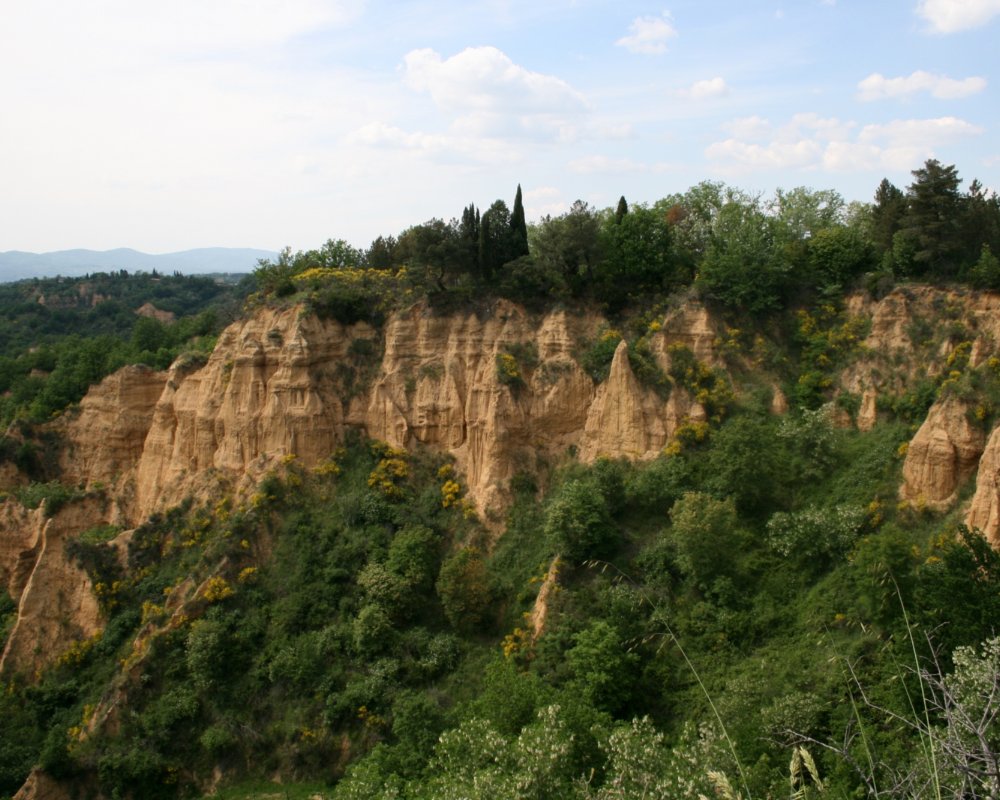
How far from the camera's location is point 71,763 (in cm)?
2452

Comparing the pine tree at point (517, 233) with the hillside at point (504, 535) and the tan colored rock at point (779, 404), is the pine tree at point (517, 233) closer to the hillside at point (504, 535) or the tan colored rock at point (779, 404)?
the hillside at point (504, 535)

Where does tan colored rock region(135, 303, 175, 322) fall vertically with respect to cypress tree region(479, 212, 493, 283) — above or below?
below

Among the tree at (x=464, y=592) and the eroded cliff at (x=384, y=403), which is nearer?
the tree at (x=464, y=592)

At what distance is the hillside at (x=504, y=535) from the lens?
1886 cm

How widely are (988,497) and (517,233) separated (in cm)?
2069

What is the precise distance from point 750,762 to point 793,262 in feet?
72.8

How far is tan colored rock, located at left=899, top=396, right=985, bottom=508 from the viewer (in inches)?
885

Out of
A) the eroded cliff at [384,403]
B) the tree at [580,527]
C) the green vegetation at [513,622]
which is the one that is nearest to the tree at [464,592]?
the green vegetation at [513,622]

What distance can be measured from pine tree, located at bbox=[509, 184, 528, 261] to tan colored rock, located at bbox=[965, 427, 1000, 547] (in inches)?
770

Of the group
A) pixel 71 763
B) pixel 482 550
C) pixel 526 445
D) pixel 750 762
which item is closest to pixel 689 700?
pixel 750 762

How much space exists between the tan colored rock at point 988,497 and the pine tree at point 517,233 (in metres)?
19.6

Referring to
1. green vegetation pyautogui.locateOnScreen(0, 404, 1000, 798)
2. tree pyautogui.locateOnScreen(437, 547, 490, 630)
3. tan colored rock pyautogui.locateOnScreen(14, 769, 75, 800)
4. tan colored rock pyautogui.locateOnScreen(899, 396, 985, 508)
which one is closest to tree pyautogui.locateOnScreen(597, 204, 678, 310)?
green vegetation pyautogui.locateOnScreen(0, 404, 1000, 798)

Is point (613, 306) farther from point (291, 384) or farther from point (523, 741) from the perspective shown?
point (523, 741)

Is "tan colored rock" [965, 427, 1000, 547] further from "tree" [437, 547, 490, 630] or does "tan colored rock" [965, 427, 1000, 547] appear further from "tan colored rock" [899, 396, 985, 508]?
"tree" [437, 547, 490, 630]
